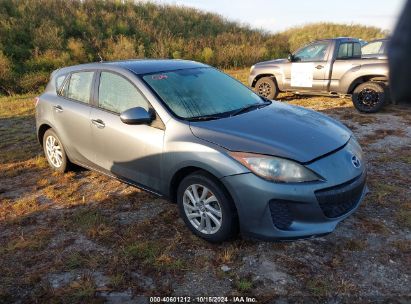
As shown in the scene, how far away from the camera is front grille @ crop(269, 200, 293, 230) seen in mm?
3184

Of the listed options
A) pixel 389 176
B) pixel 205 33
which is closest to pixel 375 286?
pixel 389 176

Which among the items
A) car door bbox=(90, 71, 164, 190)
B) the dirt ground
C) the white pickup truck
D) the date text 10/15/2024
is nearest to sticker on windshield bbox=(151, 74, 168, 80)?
car door bbox=(90, 71, 164, 190)

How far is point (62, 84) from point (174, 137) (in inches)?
97.7

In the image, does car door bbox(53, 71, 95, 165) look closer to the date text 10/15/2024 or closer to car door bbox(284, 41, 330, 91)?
the date text 10/15/2024

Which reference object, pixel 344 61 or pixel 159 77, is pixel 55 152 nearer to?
pixel 159 77

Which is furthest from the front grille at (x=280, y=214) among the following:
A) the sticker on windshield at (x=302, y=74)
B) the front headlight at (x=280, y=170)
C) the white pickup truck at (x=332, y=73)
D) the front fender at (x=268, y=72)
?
the front fender at (x=268, y=72)

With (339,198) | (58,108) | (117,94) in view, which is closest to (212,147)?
(339,198)

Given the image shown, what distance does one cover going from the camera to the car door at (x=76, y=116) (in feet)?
15.7

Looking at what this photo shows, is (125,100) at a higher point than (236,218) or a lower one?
higher

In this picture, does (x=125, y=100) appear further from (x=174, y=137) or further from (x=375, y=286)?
(x=375, y=286)

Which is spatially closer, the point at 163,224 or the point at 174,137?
the point at 174,137

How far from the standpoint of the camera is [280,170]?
10.5ft

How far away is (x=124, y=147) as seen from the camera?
13.9 feet

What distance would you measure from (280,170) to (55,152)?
3.74 metres
